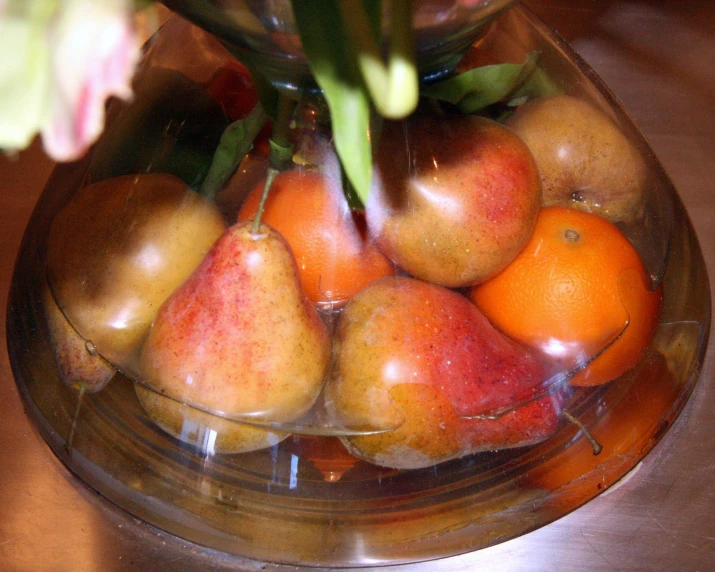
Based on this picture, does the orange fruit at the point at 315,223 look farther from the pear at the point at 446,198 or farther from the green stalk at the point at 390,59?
the green stalk at the point at 390,59

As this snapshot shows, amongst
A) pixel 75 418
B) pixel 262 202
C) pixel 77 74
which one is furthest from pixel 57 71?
pixel 75 418

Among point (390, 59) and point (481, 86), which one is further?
point (481, 86)

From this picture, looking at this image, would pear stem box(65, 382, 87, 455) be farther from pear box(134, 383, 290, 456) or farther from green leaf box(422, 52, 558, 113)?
green leaf box(422, 52, 558, 113)

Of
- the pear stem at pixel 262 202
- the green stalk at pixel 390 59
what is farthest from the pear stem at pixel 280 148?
the green stalk at pixel 390 59

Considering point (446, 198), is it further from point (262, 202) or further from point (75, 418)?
point (75, 418)

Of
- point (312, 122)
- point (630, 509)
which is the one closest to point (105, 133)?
point (312, 122)

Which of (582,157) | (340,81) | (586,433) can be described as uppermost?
(340,81)

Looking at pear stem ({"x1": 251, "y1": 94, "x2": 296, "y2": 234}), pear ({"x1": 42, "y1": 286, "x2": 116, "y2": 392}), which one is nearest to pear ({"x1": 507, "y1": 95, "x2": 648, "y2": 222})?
pear stem ({"x1": 251, "y1": 94, "x2": 296, "y2": 234})
